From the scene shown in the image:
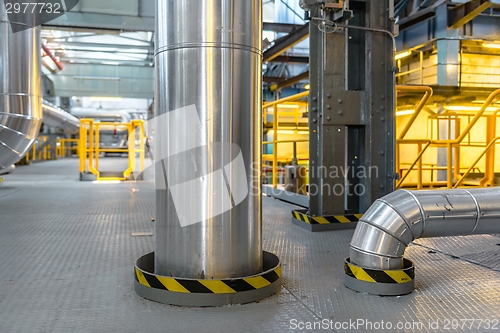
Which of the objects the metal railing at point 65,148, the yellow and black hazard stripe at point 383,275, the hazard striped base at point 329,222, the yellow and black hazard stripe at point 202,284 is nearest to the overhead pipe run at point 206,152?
the yellow and black hazard stripe at point 202,284

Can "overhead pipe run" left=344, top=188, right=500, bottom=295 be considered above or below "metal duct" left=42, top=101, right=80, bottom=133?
below

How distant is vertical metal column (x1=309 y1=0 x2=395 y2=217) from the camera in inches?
193

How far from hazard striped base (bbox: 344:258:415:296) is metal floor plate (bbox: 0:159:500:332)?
0.06 metres

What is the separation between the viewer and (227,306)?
2529 millimetres

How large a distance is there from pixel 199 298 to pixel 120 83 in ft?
52.4

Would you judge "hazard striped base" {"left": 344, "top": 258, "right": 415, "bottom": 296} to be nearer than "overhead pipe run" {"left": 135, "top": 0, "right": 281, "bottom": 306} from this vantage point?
No

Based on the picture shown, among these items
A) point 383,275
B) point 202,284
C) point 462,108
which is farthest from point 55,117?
point 383,275

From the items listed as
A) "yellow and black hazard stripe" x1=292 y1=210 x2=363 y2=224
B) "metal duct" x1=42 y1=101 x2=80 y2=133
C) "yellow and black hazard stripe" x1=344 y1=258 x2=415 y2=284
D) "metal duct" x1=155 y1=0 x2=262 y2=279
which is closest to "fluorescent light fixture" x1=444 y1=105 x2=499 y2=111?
"yellow and black hazard stripe" x1=292 y1=210 x2=363 y2=224

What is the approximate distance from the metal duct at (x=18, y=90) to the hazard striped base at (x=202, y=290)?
4429 mm

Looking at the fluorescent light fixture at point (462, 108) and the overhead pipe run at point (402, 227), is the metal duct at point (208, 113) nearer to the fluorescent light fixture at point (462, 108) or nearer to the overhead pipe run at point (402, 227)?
the overhead pipe run at point (402, 227)

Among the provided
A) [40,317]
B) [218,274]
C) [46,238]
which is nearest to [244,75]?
[218,274]

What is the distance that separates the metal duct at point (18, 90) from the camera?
19.3ft

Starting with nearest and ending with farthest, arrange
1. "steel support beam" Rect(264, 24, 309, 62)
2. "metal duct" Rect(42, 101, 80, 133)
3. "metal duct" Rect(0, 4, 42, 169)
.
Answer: "metal duct" Rect(0, 4, 42, 169) → "steel support beam" Rect(264, 24, 309, 62) → "metal duct" Rect(42, 101, 80, 133)

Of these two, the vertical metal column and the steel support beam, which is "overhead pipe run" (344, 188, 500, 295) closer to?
the vertical metal column
